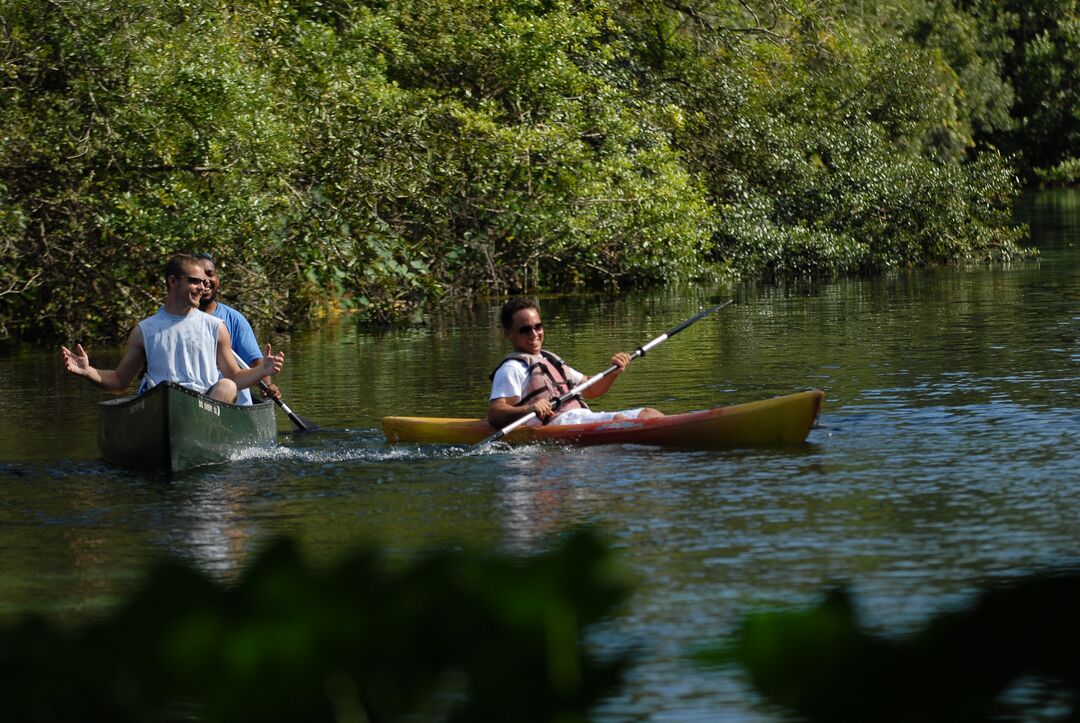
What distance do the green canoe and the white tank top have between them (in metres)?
0.21

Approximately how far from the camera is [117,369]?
31.0 ft

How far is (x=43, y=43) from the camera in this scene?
16750 millimetres

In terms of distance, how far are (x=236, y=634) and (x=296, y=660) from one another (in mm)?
43

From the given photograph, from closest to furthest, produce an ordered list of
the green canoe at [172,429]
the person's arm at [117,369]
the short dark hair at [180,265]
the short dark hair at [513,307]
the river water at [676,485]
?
the river water at [676,485], the person's arm at [117,369], the short dark hair at [180,265], the green canoe at [172,429], the short dark hair at [513,307]

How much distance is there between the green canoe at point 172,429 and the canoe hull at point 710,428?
156 centimetres

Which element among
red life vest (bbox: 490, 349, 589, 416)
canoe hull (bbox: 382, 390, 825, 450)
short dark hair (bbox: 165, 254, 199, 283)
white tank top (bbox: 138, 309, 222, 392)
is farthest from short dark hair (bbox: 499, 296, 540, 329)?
short dark hair (bbox: 165, 254, 199, 283)

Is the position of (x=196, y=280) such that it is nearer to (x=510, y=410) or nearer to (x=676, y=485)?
(x=510, y=410)

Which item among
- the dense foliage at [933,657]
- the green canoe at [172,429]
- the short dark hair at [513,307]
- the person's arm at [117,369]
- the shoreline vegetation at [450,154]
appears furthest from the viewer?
the shoreline vegetation at [450,154]

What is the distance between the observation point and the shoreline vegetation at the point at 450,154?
17.1 m

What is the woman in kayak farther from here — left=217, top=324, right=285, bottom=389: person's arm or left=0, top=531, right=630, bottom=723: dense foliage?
left=0, top=531, right=630, bottom=723: dense foliage

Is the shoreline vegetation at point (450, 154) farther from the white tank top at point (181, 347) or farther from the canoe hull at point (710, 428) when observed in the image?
the canoe hull at point (710, 428)

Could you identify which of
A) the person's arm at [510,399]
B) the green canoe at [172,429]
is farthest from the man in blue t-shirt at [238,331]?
the person's arm at [510,399]

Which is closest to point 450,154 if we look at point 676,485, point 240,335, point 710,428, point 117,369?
point 240,335

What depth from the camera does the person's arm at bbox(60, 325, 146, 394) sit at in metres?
9.19
